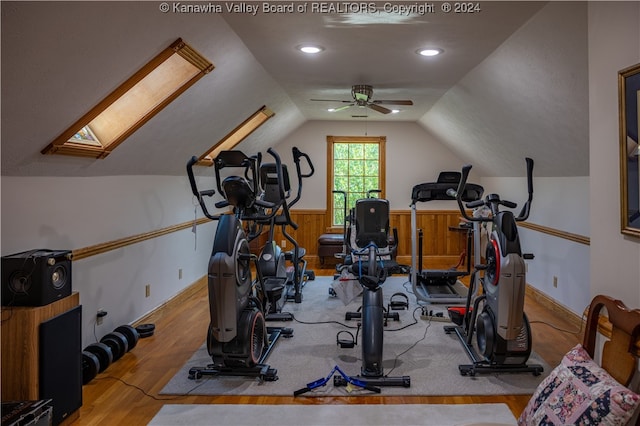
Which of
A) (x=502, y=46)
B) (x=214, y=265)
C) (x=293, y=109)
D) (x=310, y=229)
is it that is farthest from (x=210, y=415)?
(x=310, y=229)

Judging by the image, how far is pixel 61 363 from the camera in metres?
2.33

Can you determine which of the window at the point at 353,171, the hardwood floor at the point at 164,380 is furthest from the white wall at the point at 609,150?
the window at the point at 353,171

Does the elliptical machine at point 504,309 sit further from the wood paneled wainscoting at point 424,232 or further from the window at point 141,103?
the wood paneled wainscoting at point 424,232

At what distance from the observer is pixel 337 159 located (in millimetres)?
7730

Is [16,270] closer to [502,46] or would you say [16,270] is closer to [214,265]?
[214,265]

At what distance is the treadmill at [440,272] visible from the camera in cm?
463

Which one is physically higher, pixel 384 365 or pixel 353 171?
pixel 353 171

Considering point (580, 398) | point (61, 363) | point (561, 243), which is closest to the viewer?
point (580, 398)

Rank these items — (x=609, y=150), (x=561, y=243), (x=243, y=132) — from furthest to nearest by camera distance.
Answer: (x=243, y=132) < (x=561, y=243) < (x=609, y=150)

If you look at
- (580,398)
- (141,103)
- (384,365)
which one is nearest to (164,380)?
(384,365)

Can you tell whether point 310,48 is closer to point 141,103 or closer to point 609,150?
point 141,103

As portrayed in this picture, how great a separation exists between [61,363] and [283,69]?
2898 mm

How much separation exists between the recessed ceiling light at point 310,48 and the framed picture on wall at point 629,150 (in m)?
2.16

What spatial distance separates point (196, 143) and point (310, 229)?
3657 millimetres
